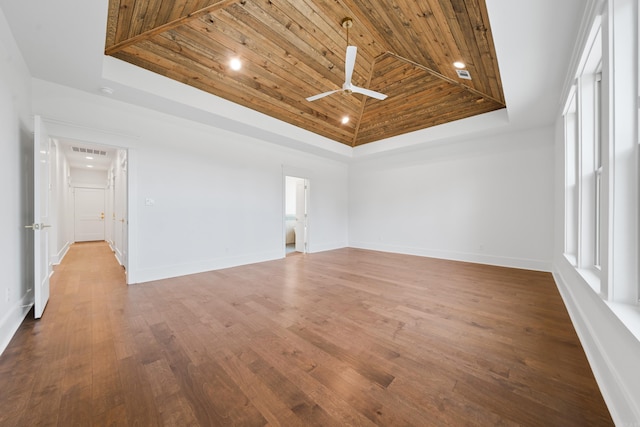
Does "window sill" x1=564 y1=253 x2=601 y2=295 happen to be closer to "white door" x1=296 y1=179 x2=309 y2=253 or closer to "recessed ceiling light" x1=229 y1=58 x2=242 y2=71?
"recessed ceiling light" x1=229 y1=58 x2=242 y2=71

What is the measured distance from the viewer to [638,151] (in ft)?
4.63

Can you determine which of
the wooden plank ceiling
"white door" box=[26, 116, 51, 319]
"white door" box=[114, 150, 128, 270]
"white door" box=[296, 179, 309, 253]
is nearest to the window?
the wooden plank ceiling

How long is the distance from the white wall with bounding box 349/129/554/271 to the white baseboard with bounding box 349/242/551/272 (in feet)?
0.05

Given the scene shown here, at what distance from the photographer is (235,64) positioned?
3.56m

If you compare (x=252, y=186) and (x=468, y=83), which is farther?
(x=252, y=186)

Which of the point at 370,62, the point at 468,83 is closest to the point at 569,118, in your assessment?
the point at 468,83

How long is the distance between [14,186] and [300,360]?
3.30 metres

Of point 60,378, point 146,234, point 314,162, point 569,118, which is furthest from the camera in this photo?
point 314,162

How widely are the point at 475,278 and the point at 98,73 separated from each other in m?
6.09

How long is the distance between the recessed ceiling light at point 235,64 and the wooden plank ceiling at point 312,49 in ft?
0.23

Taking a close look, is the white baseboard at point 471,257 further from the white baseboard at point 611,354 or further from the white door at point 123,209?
the white door at point 123,209

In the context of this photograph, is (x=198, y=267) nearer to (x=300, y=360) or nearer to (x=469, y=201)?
(x=300, y=360)

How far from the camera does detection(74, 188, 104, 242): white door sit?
8.71 metres

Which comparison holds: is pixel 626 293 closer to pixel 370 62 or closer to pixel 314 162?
pixel 370 62
